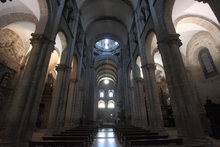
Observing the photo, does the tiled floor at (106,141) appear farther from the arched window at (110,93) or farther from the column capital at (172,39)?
the arched window at (110,93)

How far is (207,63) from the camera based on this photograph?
11.6 m

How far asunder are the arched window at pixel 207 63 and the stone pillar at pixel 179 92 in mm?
7741

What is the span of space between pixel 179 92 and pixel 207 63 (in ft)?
29.9

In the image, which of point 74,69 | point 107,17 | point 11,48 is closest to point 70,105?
point 74,69

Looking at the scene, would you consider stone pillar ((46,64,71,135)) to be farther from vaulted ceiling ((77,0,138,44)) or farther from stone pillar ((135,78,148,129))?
vaulted ceiling ((77,0,138,44))

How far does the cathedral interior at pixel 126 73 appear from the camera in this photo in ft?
16.2

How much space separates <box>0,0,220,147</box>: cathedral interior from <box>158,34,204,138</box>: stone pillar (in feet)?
0.12

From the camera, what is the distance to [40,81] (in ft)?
19.9

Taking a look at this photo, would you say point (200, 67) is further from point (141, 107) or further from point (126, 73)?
point (126, 73)

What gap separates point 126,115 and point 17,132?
581 inches

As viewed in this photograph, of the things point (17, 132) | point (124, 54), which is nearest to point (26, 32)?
point (17, 132)

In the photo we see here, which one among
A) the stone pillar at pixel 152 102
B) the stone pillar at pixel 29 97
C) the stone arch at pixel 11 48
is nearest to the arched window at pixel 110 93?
the stone arch at pixel 11 48

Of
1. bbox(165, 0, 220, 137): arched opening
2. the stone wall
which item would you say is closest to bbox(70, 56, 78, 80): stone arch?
bbox(165, 0, 220, 137): arched opening

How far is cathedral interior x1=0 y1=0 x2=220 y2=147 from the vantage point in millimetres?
4926
